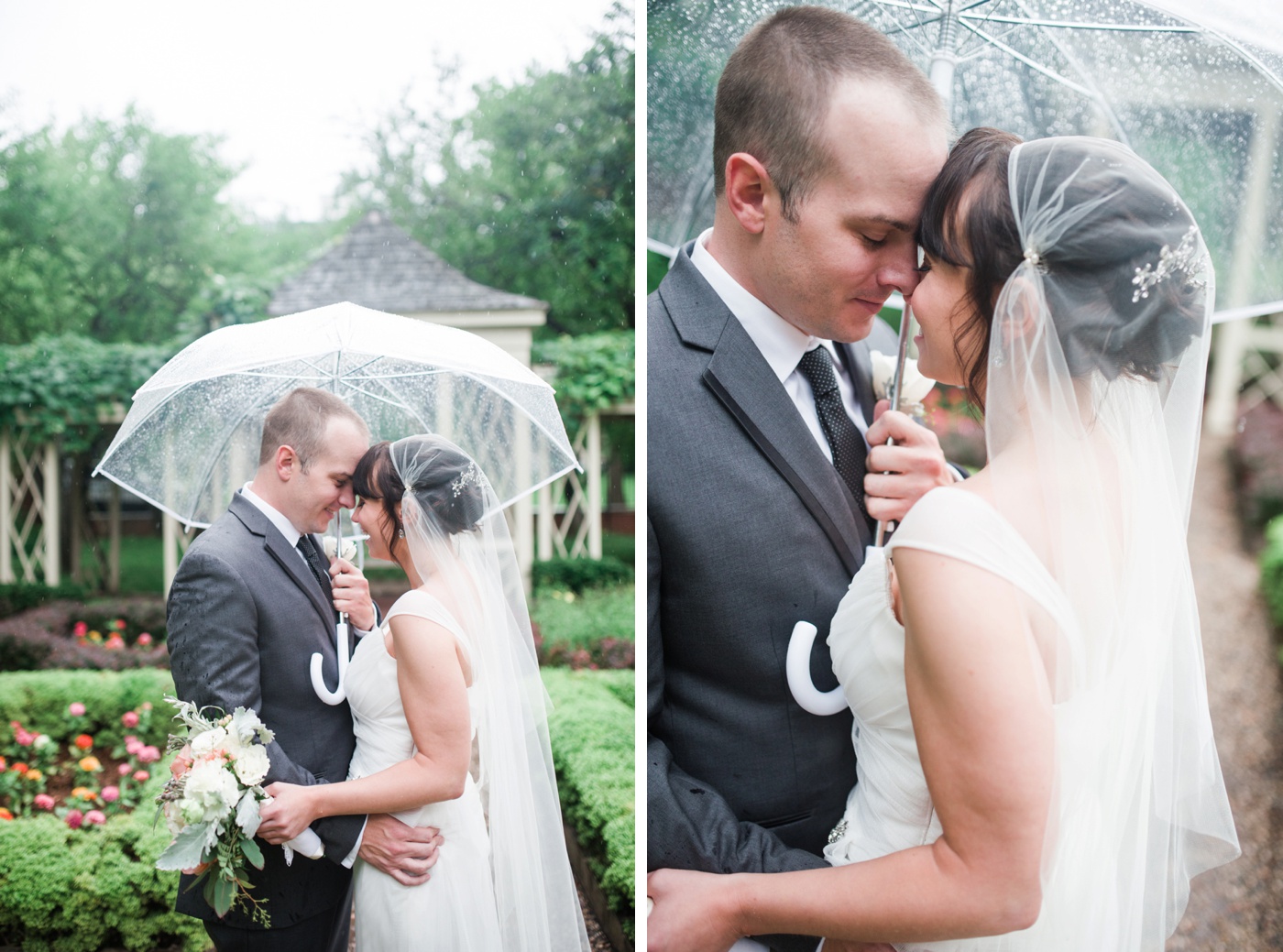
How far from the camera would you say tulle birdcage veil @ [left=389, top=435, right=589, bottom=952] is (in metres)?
1.90

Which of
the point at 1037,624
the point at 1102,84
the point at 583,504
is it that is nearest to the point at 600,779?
the point at 1037,624

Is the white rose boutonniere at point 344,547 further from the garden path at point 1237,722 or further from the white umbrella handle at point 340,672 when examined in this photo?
the garden path at point 1237,722

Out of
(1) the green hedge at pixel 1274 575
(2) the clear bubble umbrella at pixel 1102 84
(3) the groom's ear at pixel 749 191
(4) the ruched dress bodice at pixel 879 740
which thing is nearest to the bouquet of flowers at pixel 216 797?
(4) the ruched dress bodice at pixel 879 740

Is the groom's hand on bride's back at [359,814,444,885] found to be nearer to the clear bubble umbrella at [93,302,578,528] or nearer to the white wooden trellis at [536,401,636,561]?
the clear bubble umbrella at [93,302,578,528]

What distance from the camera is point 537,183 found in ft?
19.1

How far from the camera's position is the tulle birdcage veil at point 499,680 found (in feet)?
6.22

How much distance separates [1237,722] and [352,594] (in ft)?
19.0

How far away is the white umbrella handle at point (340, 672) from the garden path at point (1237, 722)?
4.13 metres

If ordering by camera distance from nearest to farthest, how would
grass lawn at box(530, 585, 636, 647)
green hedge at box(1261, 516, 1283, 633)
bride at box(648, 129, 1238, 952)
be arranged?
bride at box(648, 129, 1238, 952)
grass lawn at box(530, 585, 636, 647)
green hedge at box(1261, 516, 1283, 633)

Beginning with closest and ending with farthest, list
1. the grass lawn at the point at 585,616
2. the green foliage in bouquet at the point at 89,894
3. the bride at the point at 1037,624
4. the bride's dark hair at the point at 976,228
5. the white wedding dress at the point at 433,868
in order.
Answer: the bride at the point at 1037,624
the bride's dark hair at the point at 976,228
the white wedding dress at the point at 433,868
the green foliage in bouquet at the point at 89,894
the grass lawn at the point at 585,616

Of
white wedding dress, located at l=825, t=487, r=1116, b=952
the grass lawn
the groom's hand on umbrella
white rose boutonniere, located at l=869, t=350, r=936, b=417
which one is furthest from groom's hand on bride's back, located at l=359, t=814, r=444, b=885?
the grass lawn

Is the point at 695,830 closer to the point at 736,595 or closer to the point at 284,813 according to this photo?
the point at 736,595

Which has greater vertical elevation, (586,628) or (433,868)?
(433,868)

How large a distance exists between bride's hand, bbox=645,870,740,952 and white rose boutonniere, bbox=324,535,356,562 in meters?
0.95
